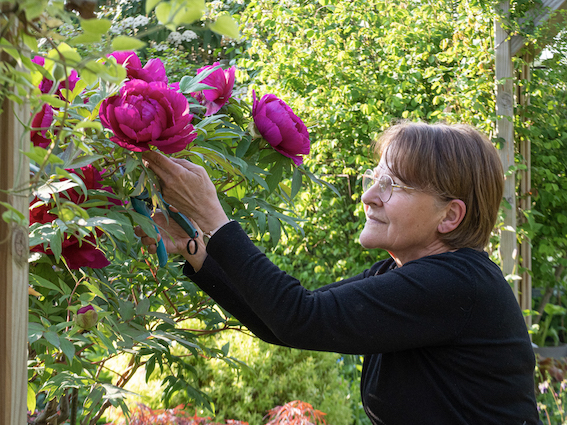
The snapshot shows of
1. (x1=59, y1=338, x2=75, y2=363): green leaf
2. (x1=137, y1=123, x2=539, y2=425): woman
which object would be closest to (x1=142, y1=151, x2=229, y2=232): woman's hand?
(x1=137, y1=123, x2=539, y2=425): woman

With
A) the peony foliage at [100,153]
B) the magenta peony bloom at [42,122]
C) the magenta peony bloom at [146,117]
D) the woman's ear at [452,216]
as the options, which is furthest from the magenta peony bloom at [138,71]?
the woman's ear at [452,216]

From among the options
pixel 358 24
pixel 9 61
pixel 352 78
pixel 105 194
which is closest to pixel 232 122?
pixel 105 194

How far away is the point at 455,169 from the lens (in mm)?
1438

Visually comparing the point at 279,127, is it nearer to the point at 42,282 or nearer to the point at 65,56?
the point at 42,282

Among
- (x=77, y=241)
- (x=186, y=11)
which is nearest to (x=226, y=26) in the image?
(x=186, y=11)

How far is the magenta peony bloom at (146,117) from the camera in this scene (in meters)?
0.88

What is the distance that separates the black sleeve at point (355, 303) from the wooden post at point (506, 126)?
103 inches

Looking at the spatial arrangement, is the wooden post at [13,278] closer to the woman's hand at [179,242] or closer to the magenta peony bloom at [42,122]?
the magenta peony bloom at [42,122]

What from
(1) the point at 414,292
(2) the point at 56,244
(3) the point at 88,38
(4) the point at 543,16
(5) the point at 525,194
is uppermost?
(4) the point at 543,16

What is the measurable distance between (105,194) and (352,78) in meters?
3.63

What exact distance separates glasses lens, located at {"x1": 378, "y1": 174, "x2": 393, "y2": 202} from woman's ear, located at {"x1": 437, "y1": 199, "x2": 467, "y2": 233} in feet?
0.49

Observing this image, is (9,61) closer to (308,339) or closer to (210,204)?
(210,204)

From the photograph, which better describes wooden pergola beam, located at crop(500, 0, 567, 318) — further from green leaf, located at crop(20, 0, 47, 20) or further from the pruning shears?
green leaf, located at crop(20, 0, 47, 20)

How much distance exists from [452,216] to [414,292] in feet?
0.94
